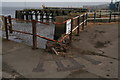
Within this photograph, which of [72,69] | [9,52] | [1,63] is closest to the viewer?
[72,69]

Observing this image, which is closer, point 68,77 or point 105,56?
point 68,77

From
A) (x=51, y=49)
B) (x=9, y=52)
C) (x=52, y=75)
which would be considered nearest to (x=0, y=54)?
(x=9, y=52)

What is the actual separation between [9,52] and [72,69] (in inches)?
97.4

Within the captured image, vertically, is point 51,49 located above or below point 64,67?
above

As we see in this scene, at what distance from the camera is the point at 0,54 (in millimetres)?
4629

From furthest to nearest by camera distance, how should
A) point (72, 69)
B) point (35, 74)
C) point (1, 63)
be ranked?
point (1, 63)
point (72, 69)
point (35, 74)

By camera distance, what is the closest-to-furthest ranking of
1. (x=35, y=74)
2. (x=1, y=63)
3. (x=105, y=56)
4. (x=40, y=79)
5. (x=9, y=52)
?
(x=40, y=79) → (x=35, y=74) → (x=1, y=63) → (x=105, y=56) → (x=9, y=52)

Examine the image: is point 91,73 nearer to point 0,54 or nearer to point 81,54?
point 81,54

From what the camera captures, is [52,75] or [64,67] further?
[64,67]

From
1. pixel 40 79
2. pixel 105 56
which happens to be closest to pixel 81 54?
pixel 105 56

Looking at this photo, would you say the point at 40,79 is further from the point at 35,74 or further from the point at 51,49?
the point at 51,49

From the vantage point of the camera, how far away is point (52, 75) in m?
3.20

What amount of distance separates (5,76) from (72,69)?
1.58 m

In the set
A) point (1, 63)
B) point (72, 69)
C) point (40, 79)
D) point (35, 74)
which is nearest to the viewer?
point (40, 79)
